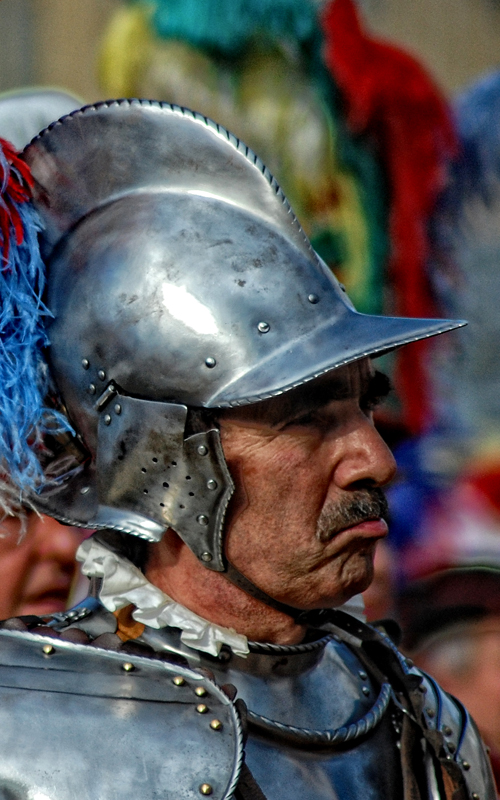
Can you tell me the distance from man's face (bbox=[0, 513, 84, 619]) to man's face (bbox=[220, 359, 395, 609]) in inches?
64.8

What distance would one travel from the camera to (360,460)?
2.36 meters

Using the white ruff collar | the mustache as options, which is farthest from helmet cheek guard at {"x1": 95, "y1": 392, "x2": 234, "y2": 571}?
the mustache

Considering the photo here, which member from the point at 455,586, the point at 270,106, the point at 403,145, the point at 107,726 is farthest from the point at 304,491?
the point at 403,145

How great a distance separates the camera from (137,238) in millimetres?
2299

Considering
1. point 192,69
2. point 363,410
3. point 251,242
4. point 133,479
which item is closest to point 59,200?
point 251,242

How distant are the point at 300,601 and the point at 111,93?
3457 millimetres

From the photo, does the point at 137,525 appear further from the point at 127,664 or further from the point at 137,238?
the point at 137,238

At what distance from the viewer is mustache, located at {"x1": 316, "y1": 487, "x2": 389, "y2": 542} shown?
→ 2.33 metres

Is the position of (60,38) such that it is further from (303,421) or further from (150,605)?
(150,605)

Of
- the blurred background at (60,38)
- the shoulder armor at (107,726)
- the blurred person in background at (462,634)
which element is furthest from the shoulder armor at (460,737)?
the blurred background at (60,38)

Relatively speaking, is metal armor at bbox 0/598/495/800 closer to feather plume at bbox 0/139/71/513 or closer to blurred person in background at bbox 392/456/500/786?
feather plume at bbox 0/139/71/513

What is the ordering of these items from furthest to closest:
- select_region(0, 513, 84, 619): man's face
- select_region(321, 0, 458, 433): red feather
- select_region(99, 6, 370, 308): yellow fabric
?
select_region(321, 0, 458, 433): red feather, select_region(99, 6, 370, 308): yellow fabric, select_region(0, 513, 84, 619): man's face

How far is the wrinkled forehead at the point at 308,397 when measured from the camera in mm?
2299

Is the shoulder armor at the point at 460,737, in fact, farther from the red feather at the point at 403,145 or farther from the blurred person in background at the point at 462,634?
the red feather at the point at 403,145
